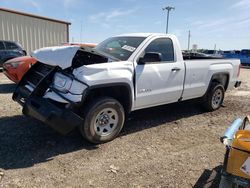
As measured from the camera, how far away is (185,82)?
18.9 feet

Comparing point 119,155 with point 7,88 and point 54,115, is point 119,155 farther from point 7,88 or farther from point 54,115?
point 7,88

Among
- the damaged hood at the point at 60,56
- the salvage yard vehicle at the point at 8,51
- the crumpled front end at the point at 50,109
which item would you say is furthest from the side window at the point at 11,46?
the damaged hood at the point at 60,56

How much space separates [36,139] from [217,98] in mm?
4664

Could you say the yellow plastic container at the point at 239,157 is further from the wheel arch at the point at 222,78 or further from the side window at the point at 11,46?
the side window at the point at 11,46

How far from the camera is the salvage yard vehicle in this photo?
1198 centimetres

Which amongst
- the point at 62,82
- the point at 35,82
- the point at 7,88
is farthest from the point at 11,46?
the point at 62,82

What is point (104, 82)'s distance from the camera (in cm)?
420

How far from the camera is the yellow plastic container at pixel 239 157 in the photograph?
2324 mm

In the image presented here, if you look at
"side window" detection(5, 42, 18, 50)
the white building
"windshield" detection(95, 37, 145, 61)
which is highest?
the white building

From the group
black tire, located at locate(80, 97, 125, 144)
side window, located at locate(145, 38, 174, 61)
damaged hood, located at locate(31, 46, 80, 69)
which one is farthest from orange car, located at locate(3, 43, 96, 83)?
black tire, located at locate(80, 97, 125, 144)

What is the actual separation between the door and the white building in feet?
50.6

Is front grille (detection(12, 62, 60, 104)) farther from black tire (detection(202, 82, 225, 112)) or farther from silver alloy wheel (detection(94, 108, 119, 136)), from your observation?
black tire (detection(202, 82, 225, 112))

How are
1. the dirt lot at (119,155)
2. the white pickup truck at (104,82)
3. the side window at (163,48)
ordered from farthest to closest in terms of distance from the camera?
the side window at (163,48) → the white pickup truck at (104,82) → the dirt lot at (119,155)

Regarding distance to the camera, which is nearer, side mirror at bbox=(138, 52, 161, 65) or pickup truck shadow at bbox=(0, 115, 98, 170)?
pickup truck shadow at bbox=(0, 115, 98, 170)
